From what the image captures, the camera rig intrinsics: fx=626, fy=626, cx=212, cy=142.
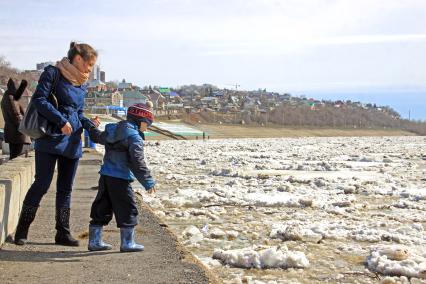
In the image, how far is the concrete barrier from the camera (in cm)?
550

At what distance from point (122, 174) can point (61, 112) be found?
780 mm

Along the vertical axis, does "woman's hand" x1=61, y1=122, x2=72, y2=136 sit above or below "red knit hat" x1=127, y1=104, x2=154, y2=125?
below

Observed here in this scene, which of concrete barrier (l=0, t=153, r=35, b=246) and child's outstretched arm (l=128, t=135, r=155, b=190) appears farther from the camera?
concrete barrier (l=0, t=153, r=35, b=246)

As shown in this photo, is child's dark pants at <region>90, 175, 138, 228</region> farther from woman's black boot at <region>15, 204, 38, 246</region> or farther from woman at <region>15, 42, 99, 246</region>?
woman's black boot at <region>15, 204, 38, 246</region>

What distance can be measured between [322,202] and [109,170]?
615cm

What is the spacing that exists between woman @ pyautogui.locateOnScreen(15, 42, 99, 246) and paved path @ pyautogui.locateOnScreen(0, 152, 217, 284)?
1.15 ft

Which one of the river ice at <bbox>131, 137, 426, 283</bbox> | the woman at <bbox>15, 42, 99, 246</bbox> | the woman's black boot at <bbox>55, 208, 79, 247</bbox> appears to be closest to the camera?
the woman at <bbox>15, 42, 99, 246</bbox>

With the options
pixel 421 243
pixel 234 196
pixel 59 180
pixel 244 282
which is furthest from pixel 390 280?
pixel 234 196

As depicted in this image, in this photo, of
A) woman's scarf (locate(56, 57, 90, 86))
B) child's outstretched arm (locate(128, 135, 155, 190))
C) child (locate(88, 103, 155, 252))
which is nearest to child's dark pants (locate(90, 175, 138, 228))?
child (locate(88, 103, 155, 252))

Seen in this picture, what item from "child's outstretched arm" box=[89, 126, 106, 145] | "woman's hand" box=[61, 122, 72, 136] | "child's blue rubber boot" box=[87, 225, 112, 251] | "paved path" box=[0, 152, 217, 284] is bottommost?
"paved path" box=[0, 152, 217, 284]

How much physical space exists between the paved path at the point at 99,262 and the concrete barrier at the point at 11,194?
21 cm

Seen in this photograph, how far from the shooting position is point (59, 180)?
577cm

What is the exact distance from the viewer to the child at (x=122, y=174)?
5.32 meters

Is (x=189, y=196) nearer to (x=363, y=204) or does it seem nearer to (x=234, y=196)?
(x=234, y=196)
